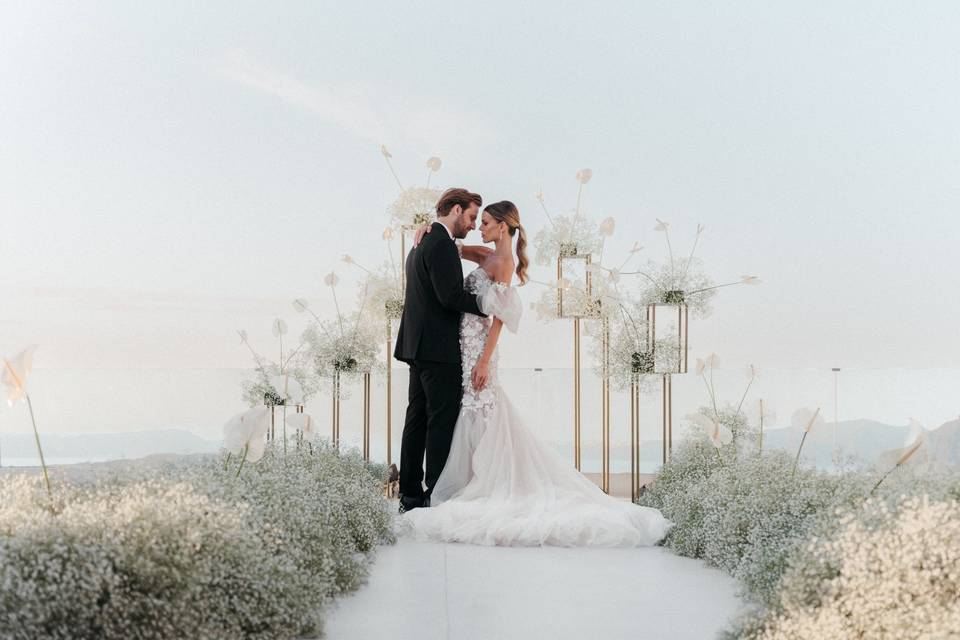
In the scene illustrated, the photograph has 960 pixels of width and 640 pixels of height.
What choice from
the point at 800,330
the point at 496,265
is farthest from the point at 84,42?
the point at 800,330

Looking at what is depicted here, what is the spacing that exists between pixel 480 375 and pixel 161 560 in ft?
9.84

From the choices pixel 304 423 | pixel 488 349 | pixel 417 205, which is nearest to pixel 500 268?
pixel 488 349

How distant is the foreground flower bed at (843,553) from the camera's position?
240cm

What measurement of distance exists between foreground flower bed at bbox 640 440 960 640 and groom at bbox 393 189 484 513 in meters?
1.71

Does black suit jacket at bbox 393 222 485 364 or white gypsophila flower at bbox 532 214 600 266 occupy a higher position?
white gypsophila flower at bbox 532 214 600 266

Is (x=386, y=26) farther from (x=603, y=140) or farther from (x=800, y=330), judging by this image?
(x=800, y=330)

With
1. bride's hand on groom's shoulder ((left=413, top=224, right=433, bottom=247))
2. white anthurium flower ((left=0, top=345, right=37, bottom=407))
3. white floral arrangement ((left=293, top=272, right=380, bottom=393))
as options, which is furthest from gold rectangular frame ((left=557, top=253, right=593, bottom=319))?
white anthurium flower ((left=0, top=345, right=37, bottom=407))

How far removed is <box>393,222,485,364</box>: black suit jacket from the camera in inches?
204

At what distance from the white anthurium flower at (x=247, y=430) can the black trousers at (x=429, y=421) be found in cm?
215

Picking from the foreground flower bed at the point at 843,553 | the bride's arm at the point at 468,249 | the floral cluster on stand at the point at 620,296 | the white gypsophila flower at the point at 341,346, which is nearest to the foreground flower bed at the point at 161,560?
the foreground flower bed at the point at 843,553

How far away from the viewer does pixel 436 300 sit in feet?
17.5

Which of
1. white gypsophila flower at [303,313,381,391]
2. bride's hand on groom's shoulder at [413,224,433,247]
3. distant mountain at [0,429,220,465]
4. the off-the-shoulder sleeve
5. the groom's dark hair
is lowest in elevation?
distant mountain at [0,429,220,465]

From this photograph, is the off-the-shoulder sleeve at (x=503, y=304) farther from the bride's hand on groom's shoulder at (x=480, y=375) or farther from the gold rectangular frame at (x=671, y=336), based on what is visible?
the gold rectangular frame at (x=671, y=336)

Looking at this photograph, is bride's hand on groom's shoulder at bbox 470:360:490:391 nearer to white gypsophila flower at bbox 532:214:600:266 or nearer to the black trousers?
the black trousers
